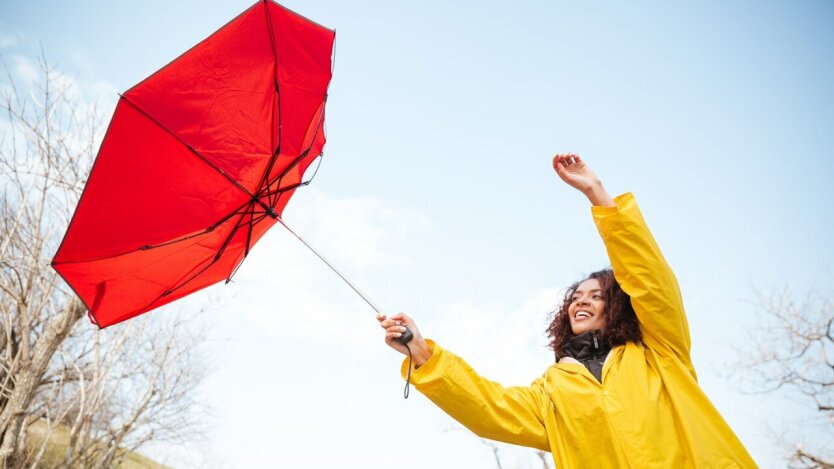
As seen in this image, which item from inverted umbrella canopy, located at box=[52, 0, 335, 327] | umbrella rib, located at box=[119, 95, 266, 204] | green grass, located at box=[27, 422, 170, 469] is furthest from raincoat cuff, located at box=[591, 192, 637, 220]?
green grass, located at box=[27, 422, 170, 469]

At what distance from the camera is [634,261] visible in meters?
1.86

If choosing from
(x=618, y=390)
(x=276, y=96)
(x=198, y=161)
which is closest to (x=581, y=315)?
(x=618, y=390)

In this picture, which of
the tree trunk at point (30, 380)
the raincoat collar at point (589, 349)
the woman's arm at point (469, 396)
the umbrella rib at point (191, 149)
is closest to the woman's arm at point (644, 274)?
the raincoat collar at point (589, 349)

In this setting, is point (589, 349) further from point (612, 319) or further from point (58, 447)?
point (58, 447)

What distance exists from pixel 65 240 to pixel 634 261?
9.85 feet

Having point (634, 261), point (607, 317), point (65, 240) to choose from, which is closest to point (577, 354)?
point (607, 317)

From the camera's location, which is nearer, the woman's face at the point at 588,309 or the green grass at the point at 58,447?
the woman's face at the point at 588,309

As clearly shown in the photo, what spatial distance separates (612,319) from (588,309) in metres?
0.19

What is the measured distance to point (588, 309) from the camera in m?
2.38

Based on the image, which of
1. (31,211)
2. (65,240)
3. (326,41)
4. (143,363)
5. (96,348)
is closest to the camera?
(65,240)

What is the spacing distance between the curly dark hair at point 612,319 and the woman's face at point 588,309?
0.03 metres

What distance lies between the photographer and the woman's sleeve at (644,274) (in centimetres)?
185

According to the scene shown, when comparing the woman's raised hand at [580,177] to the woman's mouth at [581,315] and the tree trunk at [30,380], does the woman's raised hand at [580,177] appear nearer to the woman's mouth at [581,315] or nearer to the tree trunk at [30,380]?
the woman's mouth at [581,315]

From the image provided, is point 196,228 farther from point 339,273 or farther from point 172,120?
point 339,273
